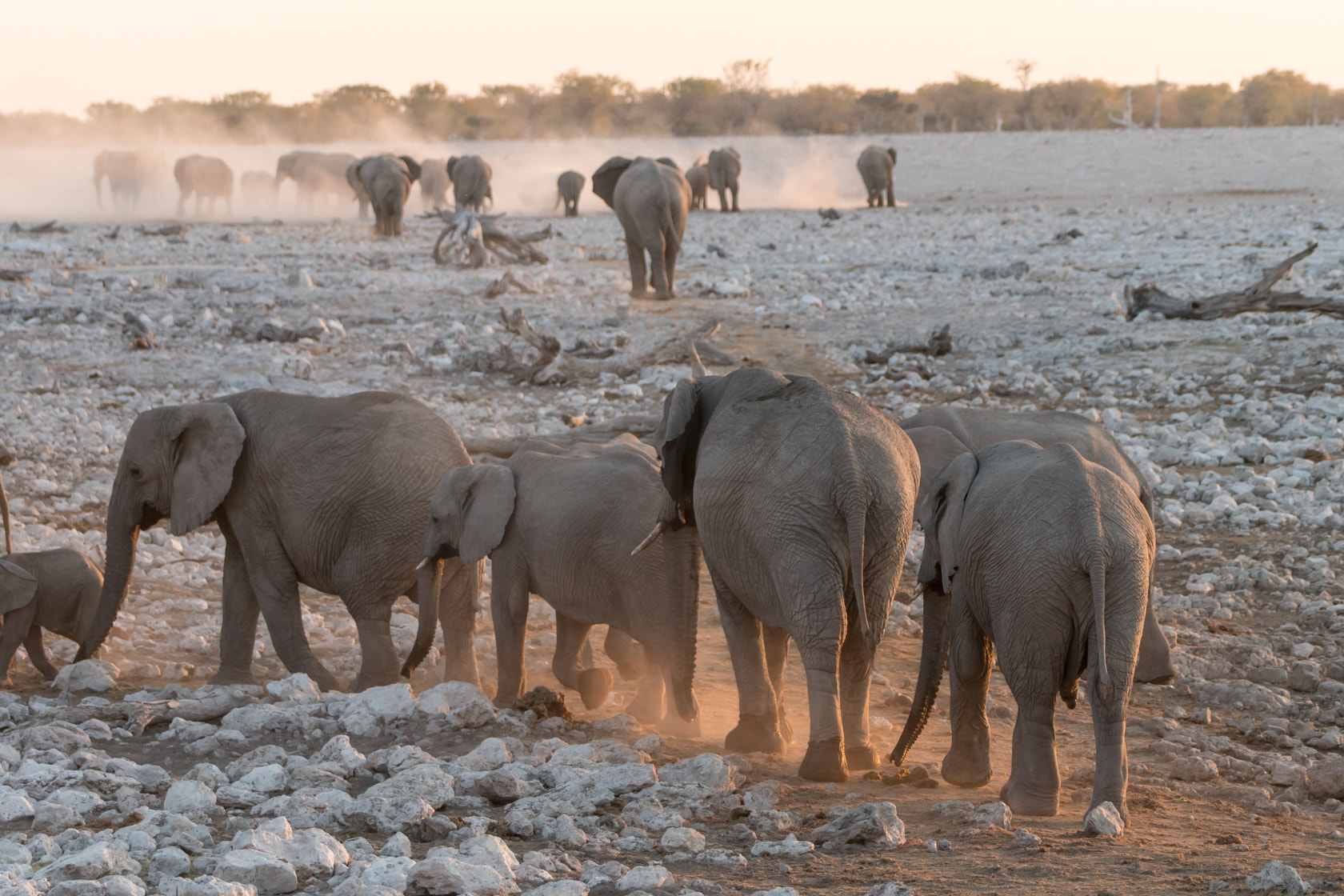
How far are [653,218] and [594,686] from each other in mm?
12128

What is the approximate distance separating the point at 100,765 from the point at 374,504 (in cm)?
184

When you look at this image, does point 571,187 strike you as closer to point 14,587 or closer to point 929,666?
point 14,587

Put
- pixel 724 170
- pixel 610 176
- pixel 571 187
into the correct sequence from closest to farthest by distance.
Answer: pixel 610 176, pixel 724 170, pixel 571 187

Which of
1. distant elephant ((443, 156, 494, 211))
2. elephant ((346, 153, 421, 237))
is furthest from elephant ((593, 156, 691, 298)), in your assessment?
distant elephant ((443, 156, 494, 211))

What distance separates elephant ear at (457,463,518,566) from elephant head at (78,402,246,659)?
41.8 inches

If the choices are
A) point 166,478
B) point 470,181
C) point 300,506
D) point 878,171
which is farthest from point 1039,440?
point 878,171

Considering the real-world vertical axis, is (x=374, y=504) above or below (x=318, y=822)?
above

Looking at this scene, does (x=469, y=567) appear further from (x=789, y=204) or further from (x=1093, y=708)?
(x=789, y=204)

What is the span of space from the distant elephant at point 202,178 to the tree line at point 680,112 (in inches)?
1141

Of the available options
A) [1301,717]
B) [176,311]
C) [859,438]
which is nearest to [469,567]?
[859,438]

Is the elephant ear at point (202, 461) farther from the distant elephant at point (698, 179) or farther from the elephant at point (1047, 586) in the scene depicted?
the distant elephant at point (698, 179)

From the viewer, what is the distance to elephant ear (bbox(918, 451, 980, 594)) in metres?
4.50

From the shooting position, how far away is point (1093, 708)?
3.99 m

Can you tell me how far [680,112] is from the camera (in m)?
71.6
